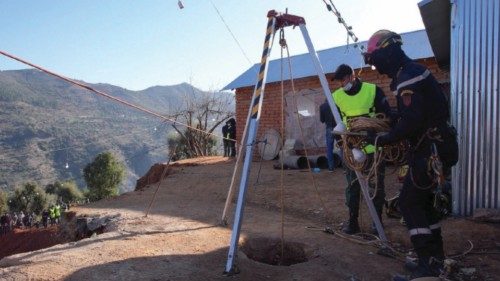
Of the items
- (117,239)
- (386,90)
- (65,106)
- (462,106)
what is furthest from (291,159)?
(65,106)

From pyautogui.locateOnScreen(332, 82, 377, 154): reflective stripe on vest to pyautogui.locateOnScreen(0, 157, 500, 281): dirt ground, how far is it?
4.11 ft

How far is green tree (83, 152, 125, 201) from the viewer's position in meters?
40.4

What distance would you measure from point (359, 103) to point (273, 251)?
6.42ft

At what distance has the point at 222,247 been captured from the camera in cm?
448

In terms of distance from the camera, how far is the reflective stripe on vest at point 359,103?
187 inches

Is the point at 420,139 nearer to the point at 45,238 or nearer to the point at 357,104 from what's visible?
the point at 357,104

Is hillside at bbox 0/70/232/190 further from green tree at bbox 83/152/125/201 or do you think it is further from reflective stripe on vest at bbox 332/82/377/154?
reflective stripe on vest at bbox 332/82/377/154

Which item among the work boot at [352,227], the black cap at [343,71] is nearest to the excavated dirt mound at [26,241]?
the work boot at [352,227]

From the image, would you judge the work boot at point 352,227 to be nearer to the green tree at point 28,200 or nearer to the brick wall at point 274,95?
the brick wall at point 274,95

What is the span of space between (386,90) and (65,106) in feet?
553

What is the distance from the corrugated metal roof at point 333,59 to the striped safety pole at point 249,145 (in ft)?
26.8

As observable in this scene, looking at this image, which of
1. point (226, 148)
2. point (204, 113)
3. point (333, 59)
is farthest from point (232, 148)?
point (204, 113)

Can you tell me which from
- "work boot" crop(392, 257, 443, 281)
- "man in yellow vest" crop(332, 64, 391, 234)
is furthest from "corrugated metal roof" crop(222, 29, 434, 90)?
"work boot" crop(392, 257, 443, 281)

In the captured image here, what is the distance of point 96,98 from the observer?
18912cm
